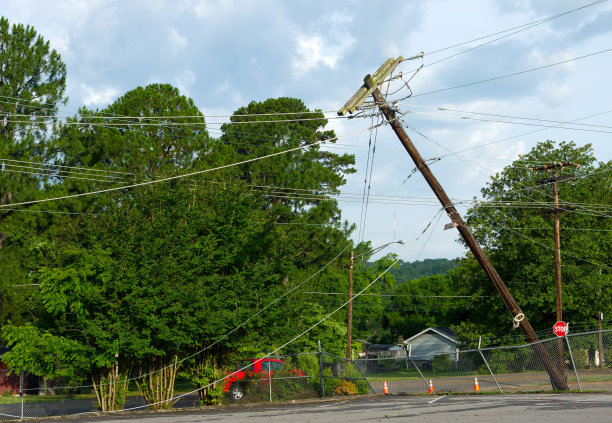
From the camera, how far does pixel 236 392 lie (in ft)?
76.0

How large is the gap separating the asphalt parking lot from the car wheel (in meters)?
1.47

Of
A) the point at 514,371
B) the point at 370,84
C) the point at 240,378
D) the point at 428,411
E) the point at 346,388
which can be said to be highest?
the point at 370,84

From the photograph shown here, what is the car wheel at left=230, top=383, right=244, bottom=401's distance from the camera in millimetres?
23078

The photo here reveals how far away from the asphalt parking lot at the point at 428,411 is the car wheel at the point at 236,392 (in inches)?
57.9

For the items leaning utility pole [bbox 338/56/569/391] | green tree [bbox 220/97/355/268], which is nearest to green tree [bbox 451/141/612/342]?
green tree [bbox 220/97/355/268]

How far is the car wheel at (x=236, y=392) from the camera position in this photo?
75.7 feet

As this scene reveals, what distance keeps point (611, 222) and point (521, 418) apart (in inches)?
1604

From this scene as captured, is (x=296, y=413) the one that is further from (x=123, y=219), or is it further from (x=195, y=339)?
(x=123, y=219)

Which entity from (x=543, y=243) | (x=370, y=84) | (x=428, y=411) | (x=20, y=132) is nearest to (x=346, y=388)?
(x=428, y=411)

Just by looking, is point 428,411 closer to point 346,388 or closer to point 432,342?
point 346,388

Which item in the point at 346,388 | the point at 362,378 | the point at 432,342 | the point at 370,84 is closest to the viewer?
the point at 370,84

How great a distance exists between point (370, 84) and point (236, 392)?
11683mm

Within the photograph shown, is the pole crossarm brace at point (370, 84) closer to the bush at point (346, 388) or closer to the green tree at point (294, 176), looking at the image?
the bush at point (346, 388)

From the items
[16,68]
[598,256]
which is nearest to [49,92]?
[16,68]
